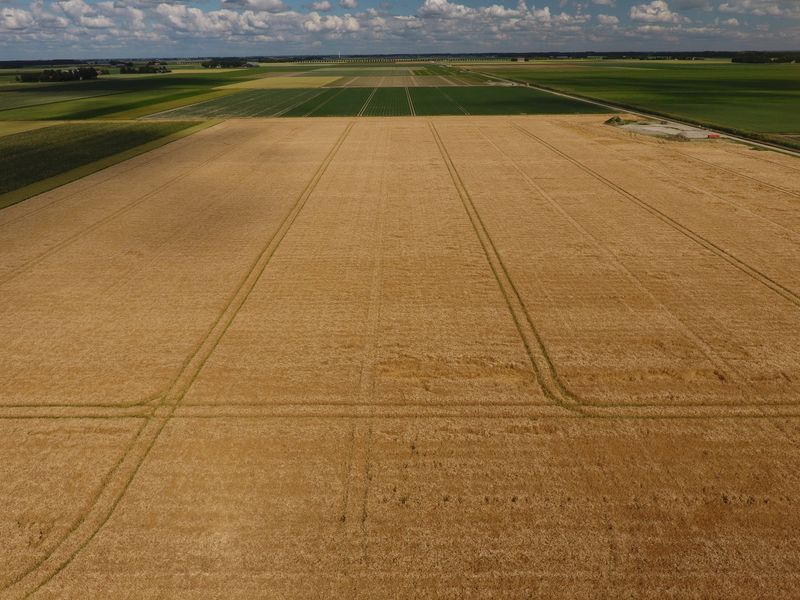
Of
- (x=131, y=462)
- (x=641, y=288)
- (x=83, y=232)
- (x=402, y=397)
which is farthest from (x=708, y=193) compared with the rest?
(x=83, y=232)

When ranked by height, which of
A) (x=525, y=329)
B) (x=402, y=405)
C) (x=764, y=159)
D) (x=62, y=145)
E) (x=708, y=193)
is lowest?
(x=402, y=405)

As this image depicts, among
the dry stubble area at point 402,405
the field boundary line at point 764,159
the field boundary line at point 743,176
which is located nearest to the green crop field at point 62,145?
the dry stubble area at point 402,405

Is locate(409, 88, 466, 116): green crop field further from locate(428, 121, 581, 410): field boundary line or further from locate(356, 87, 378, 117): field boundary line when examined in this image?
locate(428, 121, 581, 410): field boundary line

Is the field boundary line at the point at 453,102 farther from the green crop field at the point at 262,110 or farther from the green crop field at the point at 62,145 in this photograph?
A: the green crop field at the point at 62,145

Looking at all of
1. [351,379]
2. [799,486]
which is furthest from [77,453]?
[799,486]

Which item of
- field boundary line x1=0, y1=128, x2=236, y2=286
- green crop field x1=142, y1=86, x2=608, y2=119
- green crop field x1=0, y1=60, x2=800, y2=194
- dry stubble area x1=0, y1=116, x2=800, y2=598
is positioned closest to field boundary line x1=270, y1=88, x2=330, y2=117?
green crop field x1=142, y1=86, x2=608, y2=119

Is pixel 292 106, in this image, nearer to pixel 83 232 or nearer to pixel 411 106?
pixel 411 106
